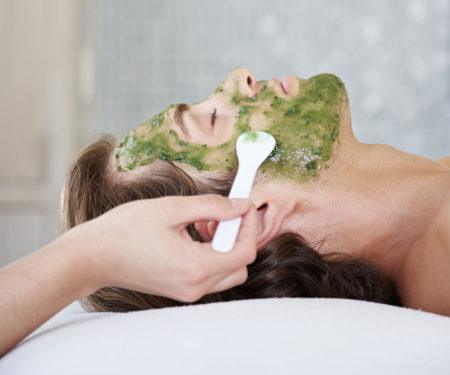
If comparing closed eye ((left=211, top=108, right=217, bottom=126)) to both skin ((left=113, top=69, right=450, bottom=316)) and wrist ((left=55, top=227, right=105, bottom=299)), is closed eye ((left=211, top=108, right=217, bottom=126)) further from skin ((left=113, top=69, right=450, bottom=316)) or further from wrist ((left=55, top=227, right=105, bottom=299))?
wrist ((left=55, top=227, right=105, bottom=299))

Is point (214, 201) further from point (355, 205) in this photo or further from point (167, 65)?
point (167, 65)

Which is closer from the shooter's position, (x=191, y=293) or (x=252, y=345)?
(x=252, y=345)

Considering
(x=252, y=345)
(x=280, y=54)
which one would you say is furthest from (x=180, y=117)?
(x=280, y=54)

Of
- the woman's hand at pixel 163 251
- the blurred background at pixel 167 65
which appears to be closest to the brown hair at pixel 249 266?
the woman's hand at pixel 163 251

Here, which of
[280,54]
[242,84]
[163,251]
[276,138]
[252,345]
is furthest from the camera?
[280,54]

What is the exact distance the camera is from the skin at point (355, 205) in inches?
48.7

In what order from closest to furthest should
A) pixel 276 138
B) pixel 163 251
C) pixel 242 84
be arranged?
pixel 163 251 < pixel 276 138 < pixel 242 84

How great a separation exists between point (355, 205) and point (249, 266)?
22 cm

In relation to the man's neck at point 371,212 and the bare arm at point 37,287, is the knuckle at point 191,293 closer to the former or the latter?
the bare arm at point 37,287

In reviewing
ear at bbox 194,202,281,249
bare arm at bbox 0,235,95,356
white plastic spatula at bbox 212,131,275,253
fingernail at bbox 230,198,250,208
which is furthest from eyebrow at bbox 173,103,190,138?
bare arm at bbox 0,235,95,356

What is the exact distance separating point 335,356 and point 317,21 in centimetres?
284

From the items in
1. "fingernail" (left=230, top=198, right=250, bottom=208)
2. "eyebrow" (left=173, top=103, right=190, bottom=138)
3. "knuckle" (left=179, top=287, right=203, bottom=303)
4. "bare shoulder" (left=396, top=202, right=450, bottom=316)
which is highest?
"eyebrow" (left=173, top=103, right=190, bottom=138)

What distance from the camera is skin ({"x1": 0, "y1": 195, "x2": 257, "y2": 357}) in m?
0.92

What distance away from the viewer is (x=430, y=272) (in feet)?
3.87
